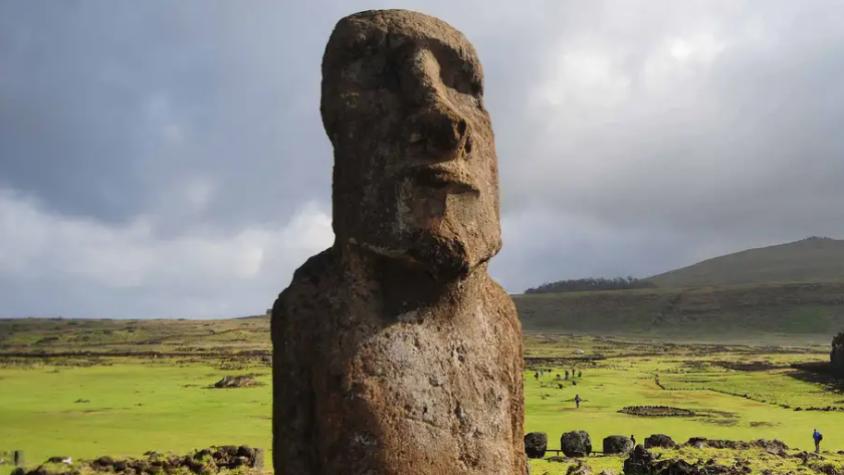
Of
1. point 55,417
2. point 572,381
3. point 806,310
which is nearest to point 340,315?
point 55,417

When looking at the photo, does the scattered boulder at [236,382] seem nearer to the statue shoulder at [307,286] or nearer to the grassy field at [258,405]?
the grassy field at [258,405]

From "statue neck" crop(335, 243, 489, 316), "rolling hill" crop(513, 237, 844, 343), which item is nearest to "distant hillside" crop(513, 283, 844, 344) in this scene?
"rolling hill" crop(513, 237, 844, 343)

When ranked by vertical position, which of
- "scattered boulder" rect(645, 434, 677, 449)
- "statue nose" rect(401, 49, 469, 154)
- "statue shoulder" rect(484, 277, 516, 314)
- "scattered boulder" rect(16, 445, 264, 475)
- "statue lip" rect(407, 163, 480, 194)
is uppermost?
"statue nose" rect(401, 49, 469, 154)

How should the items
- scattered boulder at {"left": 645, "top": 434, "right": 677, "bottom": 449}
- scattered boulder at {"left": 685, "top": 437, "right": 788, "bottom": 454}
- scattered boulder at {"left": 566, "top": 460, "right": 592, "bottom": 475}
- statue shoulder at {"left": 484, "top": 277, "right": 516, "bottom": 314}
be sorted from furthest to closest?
scattered boulder at {"left": 645, "top": 434, "right": 677, "bottom": 449} → scattered boulder at {"left": 685, "top": 437, "right": 788, "bottom": 454} → scattered boulder at {"left": 566, "top": 460, "right": 592, "bottom": 475} → statue shoulder at {"left": 484, "top": 277, "right": 516, "bottom": 314}

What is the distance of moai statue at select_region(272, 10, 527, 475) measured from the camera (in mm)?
3703

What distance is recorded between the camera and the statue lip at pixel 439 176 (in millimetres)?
3777

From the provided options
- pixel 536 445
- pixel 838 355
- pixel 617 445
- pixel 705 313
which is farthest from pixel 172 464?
pixel 705 313

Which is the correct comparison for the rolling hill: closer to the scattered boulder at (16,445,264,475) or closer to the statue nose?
the scattered boulder at (16,445,264,475)

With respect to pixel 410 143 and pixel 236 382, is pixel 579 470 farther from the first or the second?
pixel 236 382

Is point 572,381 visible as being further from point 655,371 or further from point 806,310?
point 806,310

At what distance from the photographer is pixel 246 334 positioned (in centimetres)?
10131

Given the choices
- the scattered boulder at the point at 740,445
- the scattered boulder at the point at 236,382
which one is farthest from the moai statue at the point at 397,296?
the scattered boulder at the point at 236,382

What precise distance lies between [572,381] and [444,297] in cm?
3395

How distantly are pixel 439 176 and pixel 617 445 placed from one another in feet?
45.0
